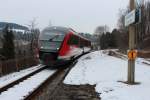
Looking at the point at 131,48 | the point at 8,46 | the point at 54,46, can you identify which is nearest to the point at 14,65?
the point at 54,46

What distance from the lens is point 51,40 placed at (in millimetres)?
25219

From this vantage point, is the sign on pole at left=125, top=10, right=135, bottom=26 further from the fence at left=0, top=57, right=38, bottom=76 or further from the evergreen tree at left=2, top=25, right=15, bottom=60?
the evergreen tree at left=2, top=25, right=15, bottom=60

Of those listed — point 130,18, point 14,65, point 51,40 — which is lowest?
point 14,65

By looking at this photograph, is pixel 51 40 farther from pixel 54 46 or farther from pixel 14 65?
pixel 14 65

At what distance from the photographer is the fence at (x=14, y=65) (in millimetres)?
22156

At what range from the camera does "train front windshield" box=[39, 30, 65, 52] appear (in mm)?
24828

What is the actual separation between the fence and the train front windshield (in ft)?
6.85

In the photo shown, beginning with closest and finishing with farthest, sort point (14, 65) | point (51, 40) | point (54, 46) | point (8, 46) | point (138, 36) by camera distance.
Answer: point (14, 65) < point (54, 46) < point (51, 40) < point (8, 46) < point (138, 36)

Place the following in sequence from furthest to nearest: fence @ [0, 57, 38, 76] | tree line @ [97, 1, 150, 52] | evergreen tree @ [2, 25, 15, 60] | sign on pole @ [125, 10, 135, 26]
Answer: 1. tree line @ [97, 1, 150, 52]
2. evergreen tree @ [2, 25, 15, 60]
3. fence @ [0, 57, 38, 76]
4. sign on pole @ [125, 10, 135, 26]

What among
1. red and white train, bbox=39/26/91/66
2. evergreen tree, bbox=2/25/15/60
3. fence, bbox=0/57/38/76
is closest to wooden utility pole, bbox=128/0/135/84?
fence, bbox=0/57/38/76

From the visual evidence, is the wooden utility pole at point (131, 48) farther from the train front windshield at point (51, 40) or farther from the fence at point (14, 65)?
the train front windshield at point (51, 40)

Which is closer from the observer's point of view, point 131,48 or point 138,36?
point 131,48

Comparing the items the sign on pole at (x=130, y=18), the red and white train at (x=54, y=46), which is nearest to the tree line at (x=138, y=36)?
the red and white train at (x=54, y=46)

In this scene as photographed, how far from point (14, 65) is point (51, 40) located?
3.24 m
